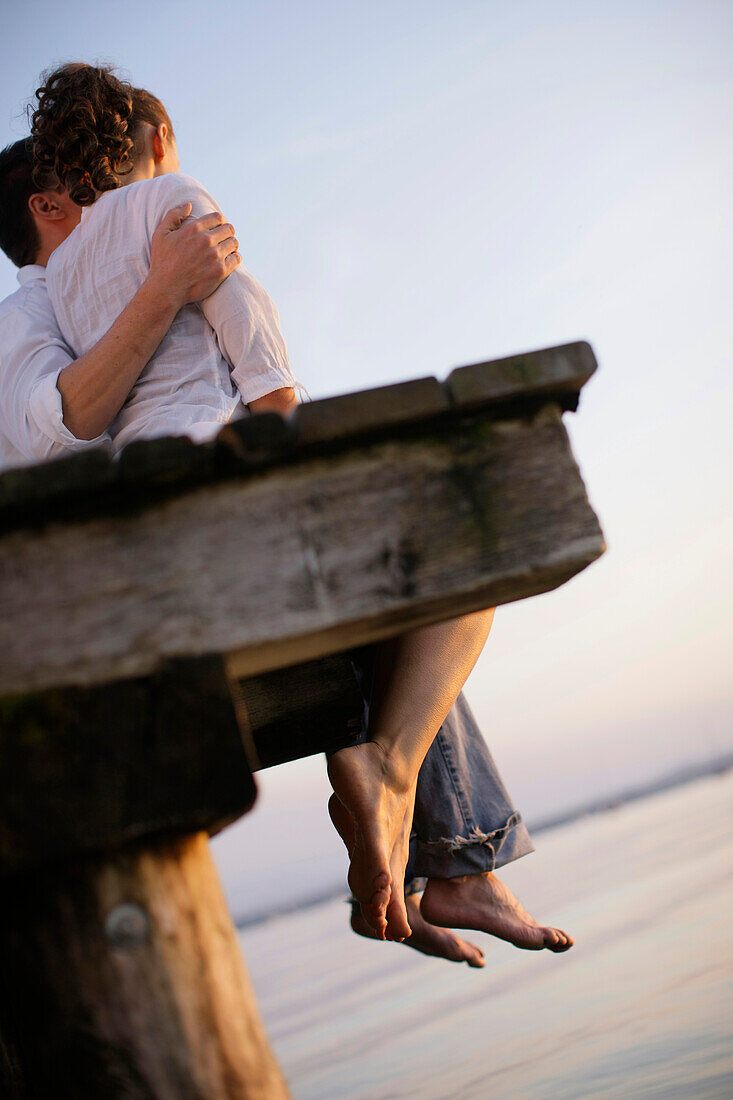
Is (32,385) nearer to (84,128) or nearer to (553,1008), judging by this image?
(84,128)

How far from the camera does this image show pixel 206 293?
147 cm

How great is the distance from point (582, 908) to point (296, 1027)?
1.66 metres

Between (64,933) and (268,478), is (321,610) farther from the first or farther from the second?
(64,933)

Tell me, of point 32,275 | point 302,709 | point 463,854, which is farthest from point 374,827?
point 32,275

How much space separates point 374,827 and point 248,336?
2.82ft

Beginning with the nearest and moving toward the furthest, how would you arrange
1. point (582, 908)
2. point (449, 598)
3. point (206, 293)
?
point (449, 598) → point (206, 293) → point (582, 908)

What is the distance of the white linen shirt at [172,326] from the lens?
1.44 meters

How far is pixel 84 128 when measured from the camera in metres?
1.69

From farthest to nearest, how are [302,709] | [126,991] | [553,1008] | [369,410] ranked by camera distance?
[553,1008] < [302,709] < [369,410] < [126,991]

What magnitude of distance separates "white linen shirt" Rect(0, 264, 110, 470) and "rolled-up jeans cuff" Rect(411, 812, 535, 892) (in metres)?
1.08

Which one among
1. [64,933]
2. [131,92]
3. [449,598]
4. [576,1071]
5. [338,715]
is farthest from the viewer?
[576,1071]

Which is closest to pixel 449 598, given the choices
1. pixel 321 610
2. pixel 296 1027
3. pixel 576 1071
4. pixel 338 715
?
pixel 321 610

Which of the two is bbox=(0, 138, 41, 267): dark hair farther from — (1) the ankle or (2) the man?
(1) the ankle

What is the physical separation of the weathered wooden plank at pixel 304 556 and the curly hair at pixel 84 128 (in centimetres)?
127
